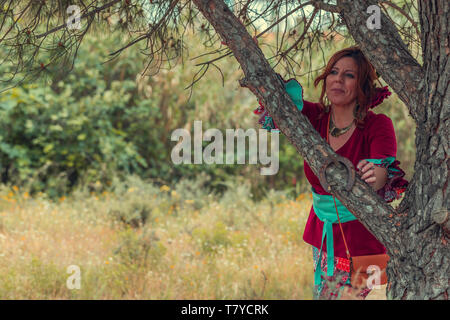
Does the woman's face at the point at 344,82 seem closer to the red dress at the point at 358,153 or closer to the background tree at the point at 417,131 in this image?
the red dress at the point at 358,153

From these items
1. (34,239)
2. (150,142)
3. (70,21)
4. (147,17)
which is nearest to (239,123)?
(150,142)

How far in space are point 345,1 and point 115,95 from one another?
4.62 metres

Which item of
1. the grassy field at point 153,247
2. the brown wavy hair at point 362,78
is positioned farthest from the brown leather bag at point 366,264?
the grassy field at point 153,247

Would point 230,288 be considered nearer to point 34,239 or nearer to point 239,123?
point 34,239

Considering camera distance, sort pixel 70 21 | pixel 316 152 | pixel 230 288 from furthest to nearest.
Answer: pixel 230 288 → pixel 70 21 → pixel 316 152

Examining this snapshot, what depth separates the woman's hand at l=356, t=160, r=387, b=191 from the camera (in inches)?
57.4

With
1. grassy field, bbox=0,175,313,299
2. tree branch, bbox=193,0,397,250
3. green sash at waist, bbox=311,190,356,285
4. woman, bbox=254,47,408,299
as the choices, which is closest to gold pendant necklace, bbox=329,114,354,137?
woman, bbox=254,47,408,299

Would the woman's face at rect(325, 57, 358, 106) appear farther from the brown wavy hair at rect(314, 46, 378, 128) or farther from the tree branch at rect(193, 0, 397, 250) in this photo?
Result: the tree branch at rect(193, 0, 397, 250)

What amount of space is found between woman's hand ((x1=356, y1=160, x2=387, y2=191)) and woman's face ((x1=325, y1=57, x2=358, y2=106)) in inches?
14.0

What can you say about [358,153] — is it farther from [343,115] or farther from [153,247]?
[153,247]

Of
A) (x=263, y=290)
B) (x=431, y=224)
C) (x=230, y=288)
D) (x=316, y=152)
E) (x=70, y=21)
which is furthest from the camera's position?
(x=230, y=288)

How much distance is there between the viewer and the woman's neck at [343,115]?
5.98 ft

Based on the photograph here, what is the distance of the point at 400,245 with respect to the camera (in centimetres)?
135

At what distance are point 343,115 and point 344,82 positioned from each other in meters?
0.13
